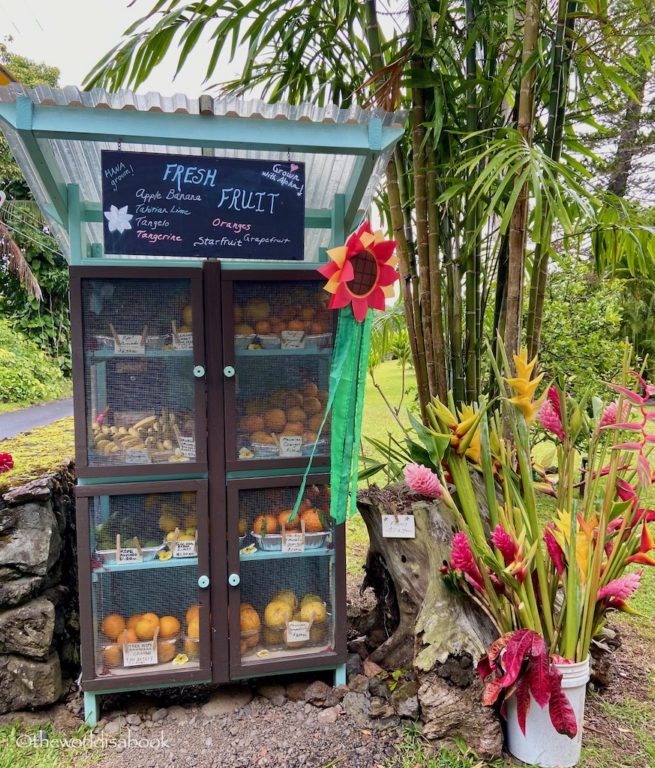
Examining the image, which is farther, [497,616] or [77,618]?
[77,618]

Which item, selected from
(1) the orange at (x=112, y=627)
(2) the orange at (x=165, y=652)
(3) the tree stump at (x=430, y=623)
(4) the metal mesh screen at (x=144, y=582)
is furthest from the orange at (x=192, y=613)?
(3) the tree stump at (x=430, y=623)

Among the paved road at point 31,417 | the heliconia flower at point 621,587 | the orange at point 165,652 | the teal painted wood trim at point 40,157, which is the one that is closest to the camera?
the teal painted wood trim at point 40,157

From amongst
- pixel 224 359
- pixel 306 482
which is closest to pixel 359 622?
pixel 306 482

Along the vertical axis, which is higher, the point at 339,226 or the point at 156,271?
the point at 339,226

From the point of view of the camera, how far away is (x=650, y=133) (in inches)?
284

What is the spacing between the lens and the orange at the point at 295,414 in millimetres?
2246

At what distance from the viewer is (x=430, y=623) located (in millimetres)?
2012

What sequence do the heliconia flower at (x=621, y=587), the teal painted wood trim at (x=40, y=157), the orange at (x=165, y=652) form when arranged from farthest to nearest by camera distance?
the orange at (x=165, y=652)
the heliconia flower at (x=621, y=587)
the teal painted wood trim at (x=40, y=157)

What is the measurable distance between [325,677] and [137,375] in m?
1.40

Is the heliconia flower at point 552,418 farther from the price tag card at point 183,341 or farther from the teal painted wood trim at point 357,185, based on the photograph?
the price tag card at point 183,341

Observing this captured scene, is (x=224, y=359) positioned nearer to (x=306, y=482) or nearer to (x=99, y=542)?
(x=306, y=482)

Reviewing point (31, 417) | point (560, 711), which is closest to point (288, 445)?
point (560, 711)

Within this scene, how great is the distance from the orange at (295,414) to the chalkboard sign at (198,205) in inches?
23.0

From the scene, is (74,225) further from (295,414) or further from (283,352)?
(295,414)
